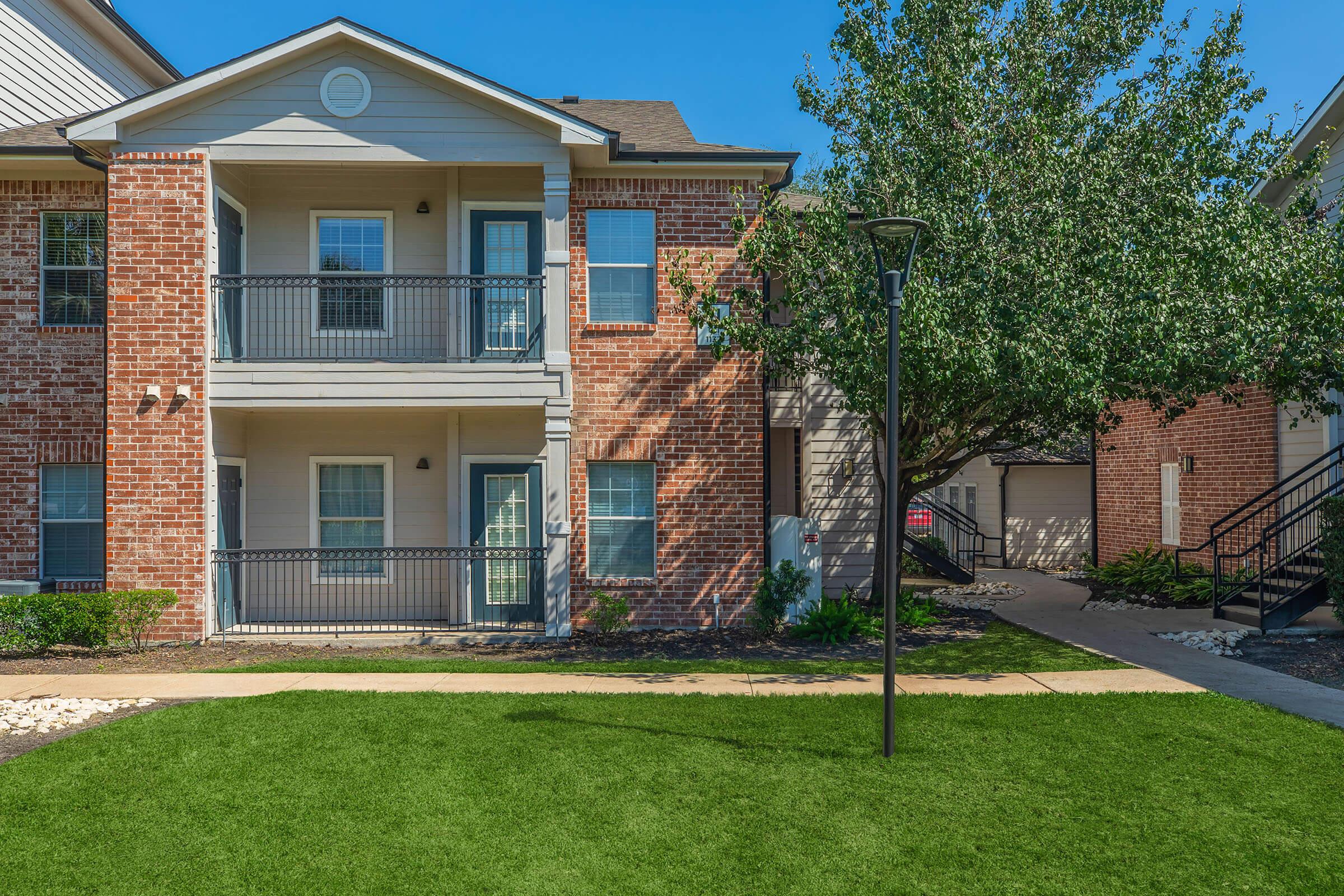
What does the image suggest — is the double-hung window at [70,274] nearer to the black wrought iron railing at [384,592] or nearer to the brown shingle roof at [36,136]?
the brown shingle roof at [36,136]

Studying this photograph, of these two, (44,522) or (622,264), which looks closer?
(622,264)

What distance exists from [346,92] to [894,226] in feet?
27.9

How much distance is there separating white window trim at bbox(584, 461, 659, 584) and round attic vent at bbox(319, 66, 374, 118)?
549 centimetres

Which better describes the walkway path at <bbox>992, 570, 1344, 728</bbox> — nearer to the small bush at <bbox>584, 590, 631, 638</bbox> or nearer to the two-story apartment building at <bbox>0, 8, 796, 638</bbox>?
the two-story apartment building at <bbox>0, 8, 796, 638</bbox>

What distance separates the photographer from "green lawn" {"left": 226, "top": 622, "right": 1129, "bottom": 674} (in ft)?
33.1

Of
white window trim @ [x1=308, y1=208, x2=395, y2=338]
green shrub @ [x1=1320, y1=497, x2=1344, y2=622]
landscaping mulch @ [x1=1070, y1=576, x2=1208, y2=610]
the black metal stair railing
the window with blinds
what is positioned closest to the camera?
green shrub @ [x1=1320, y1=497, x2=1344, y2=622]

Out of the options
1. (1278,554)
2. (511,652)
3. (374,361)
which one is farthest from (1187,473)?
(374,361)

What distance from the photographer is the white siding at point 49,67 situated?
47.9 feet

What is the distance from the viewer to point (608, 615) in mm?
11891

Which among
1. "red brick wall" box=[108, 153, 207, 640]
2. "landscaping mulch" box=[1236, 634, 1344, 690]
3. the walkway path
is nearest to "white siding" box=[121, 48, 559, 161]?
"red brick wall" box=[108, 153, 207, 640]

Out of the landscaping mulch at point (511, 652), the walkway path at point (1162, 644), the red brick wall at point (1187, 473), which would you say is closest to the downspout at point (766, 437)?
the landscaping mulch at point (511, 652)

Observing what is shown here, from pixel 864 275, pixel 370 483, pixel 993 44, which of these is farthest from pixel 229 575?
pixel 993 44

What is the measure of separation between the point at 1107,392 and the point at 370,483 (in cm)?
989

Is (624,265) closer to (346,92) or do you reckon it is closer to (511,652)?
(346,92)
